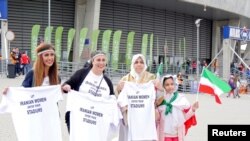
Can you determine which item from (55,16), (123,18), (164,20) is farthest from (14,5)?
(164,20)

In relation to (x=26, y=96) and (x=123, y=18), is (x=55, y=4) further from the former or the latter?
(x=26, y=96)

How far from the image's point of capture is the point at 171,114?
6.43 metres

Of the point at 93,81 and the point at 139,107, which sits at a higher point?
the point at 93,81

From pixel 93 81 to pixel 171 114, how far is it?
3.68 feet

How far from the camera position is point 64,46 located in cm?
3372

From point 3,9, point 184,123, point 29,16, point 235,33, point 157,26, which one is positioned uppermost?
point 157,26

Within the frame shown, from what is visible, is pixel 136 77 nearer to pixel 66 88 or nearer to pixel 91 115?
pixel 91 115

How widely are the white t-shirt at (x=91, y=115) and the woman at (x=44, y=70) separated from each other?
0.33 metres

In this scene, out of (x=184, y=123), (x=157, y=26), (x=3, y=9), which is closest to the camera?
(x=184, y=123)

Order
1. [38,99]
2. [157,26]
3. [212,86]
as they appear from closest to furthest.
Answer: [38,99] → [212,86] → [157,26]

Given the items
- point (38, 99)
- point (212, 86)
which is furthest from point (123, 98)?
point (212, 86)

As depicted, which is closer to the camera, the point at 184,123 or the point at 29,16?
the point at 184,123

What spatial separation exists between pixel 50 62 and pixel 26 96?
510 mm

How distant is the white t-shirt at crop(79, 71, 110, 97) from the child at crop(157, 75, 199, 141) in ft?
2.62
